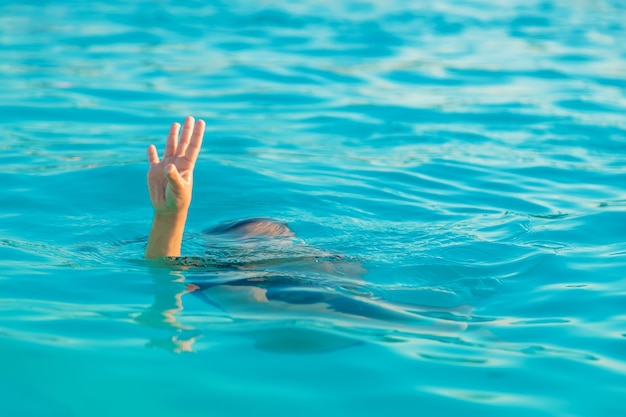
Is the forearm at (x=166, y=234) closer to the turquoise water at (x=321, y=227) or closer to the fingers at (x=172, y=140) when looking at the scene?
the turquoise water at (x=321, y=227)

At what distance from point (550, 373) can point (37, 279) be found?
2750mm

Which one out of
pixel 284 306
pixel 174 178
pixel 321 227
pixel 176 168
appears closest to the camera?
pixel 284 306

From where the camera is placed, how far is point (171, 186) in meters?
4.74

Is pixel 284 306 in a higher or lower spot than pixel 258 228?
lower

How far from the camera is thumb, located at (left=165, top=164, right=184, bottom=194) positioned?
4648mm

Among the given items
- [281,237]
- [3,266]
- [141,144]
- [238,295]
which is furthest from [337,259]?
[141,144]

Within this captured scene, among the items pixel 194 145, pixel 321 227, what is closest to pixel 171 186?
pixel 194 145

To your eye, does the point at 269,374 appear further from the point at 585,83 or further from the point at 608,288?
the point at 585,83

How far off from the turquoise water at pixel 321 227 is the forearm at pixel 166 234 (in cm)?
11

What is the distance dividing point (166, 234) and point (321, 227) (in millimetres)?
1525

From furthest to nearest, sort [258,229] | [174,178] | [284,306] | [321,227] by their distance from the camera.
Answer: [321,227], [258,229], [174,178], [284,306]

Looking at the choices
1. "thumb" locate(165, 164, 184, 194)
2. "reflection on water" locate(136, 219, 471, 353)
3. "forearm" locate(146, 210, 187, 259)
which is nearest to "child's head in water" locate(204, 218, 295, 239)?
"reflection on water" locate(136, 219, 471, 353)

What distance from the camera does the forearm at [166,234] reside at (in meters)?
4.94

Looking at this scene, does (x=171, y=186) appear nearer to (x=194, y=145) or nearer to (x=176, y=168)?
(x=176, y=168)
